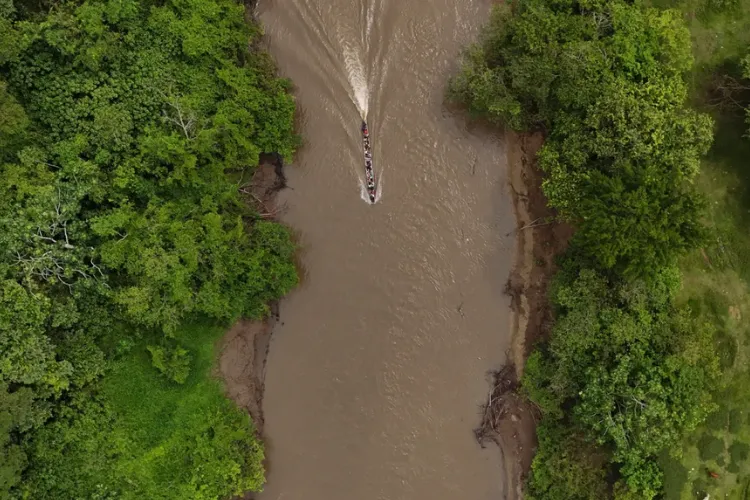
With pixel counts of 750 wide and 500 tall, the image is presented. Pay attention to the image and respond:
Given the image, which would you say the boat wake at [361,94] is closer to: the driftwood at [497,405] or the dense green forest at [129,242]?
the dense green forest at [129,242]

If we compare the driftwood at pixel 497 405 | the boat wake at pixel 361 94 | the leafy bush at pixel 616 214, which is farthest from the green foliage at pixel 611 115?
the driftwood at pixel 497 405

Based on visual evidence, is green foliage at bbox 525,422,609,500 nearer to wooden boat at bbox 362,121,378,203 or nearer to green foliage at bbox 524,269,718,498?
green foliage at bbox 524,269,718,498

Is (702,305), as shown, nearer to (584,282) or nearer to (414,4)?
(584,282)

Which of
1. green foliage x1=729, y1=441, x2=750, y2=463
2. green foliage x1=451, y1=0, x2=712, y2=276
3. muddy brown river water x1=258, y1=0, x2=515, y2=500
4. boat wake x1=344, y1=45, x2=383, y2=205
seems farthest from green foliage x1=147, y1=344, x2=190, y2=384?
green foliage x1=729, y1=441, x2=750, y2=463

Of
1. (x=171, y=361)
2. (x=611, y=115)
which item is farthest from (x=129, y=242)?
(x=611, y=115)

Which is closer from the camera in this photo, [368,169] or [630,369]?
[630,369]

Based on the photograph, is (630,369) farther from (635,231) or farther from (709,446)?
(709,446)
